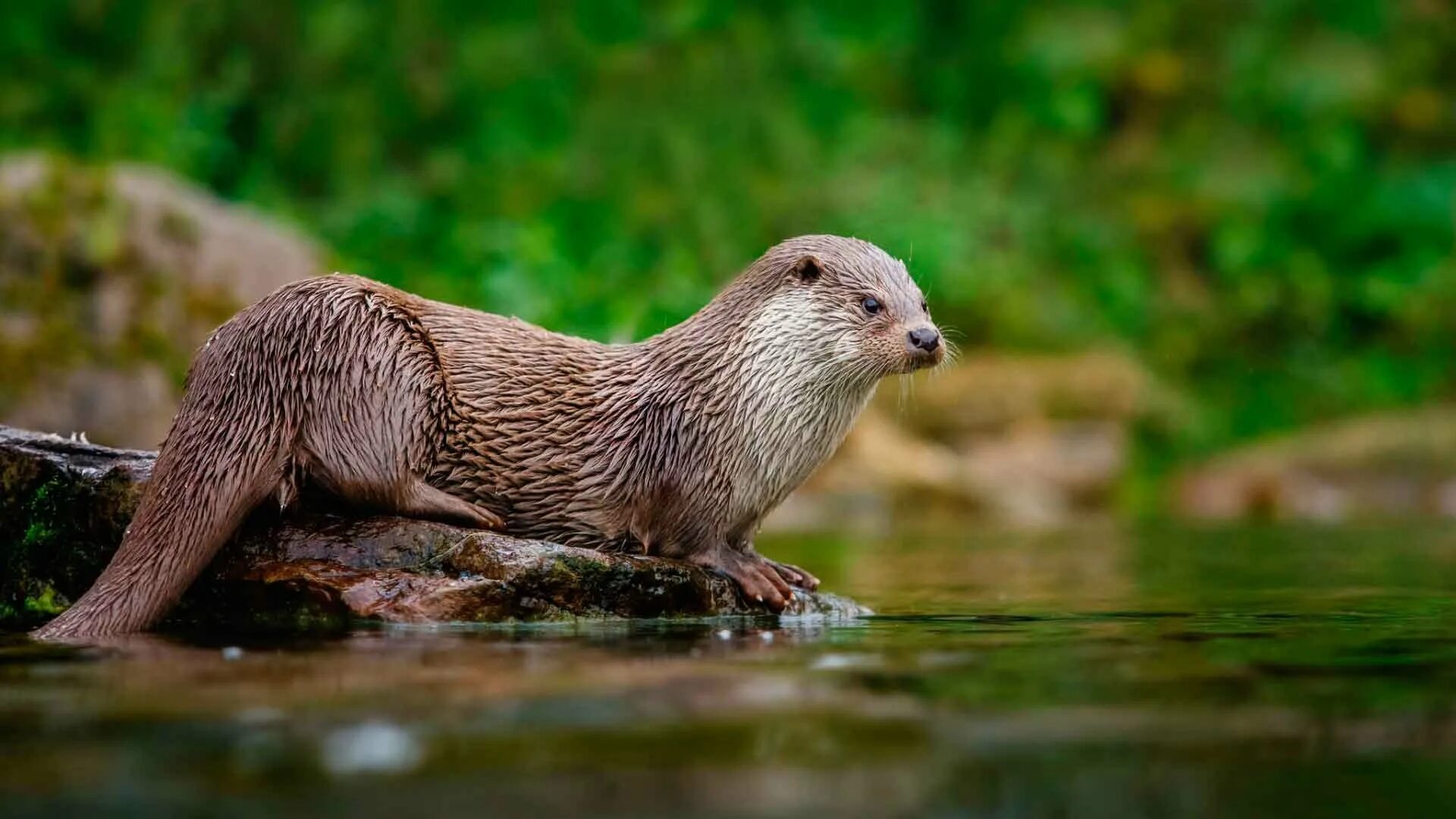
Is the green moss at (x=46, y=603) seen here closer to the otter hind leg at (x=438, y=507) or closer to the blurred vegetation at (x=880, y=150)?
the otter hind leg at (x=438, y=507)

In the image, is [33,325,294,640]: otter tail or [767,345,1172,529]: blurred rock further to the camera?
[767,345,1172,529]: blurred rock

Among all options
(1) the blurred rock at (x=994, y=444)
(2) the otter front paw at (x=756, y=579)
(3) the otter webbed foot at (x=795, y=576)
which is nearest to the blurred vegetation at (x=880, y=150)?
(1) the blurred rock at (x=994, y=444)

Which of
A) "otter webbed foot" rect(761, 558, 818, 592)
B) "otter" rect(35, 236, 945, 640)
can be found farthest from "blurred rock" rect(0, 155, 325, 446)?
"otter webbed foot" rect(761, 558, 818, 592)

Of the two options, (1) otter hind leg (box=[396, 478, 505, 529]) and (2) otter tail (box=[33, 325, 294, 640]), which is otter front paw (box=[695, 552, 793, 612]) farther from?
(2) otter tail (box=[33, 325, 294, 640])

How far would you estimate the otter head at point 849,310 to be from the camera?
4.37 metres

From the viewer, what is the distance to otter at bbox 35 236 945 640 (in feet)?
13.2

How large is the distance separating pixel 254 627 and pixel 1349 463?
971 centimetres

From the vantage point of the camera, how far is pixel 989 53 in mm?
15031

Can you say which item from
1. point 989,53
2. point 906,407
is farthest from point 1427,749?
point 989,53

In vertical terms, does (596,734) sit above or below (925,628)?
below

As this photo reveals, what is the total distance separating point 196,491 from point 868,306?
1.77 metres

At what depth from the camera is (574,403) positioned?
14.5 ft

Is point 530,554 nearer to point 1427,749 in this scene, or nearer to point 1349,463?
point 1427,749

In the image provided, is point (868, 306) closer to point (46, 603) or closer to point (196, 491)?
point (196, 491)
